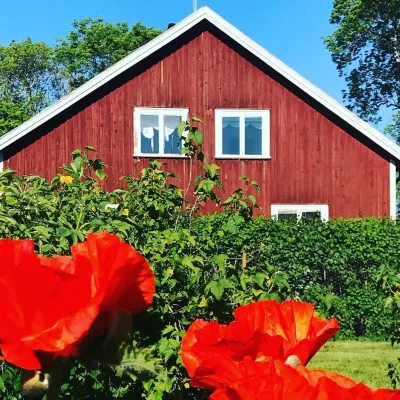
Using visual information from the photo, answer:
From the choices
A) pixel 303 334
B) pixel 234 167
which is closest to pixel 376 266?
pixel 234 167

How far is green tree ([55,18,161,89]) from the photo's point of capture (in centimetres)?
5106

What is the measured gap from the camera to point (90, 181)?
3.93 metres

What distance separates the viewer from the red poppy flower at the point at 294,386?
60 centimetres

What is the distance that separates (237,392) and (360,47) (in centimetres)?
4805

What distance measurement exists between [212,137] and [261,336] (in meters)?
17.4

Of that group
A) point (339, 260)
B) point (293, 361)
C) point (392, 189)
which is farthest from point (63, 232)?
point (392, 189)

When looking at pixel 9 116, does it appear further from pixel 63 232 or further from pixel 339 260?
pixel 63 232

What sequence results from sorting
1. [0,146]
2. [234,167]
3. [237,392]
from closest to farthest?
[237,392] → [0,146] → [234,167]

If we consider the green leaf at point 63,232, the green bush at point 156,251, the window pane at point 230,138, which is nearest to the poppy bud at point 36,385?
the green bush at point 156,251

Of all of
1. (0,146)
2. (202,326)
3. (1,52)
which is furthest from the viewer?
(1,52)

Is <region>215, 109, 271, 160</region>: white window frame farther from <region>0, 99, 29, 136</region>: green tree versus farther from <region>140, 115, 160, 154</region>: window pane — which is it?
<region>0, 99, 29, 136</region>: green tree

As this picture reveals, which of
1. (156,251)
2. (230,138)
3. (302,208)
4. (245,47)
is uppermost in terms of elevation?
(245,47)

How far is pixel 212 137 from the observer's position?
18.1m

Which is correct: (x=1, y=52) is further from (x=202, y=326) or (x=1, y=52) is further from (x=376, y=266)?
(x=202, y=326)
